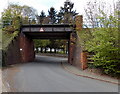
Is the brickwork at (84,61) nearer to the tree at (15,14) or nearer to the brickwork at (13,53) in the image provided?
the brickwork at (13,53)

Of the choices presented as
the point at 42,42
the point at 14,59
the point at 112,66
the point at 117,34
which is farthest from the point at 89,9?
the point at 42,42

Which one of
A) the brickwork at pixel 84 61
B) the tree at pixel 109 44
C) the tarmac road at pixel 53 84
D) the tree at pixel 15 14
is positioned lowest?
the tarmac road at pixel 53 84

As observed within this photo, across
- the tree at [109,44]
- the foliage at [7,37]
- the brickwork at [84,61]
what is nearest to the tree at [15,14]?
the foliage at [7,37]

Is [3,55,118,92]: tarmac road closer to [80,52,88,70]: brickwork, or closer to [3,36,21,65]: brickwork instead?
[80,52,88,70]: brickwork

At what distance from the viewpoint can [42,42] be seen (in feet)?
155

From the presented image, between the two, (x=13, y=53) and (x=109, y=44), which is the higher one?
(x=109, y=44)

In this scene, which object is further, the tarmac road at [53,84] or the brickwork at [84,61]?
the brickwork at [84,61]

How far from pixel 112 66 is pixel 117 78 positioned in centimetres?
96

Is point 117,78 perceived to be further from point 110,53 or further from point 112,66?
point 110,53

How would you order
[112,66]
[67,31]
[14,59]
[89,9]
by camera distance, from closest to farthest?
1. [112,66]
2. [89,9]
3. [14,59]
4. [67,31]

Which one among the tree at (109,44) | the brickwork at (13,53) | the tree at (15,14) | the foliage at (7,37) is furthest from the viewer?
the tree at (15,14)

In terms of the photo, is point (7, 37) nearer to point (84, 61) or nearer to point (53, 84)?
point (84, 61)

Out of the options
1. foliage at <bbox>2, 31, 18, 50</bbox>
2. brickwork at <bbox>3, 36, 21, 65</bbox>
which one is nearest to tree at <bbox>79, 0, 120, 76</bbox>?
brickwork at <bbox>3, 36, 21, 65</bbox>

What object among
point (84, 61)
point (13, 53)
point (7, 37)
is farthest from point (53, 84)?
point (7, 37)
